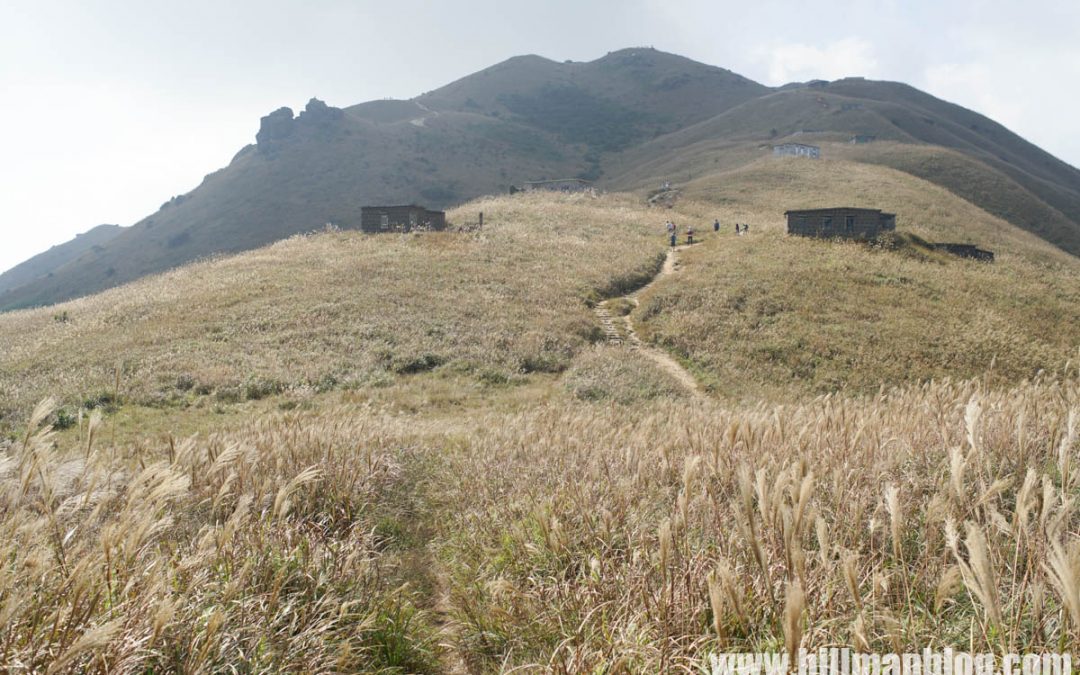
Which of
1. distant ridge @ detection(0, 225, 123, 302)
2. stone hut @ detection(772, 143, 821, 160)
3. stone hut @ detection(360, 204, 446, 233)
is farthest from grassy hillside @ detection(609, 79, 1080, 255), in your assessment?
distant ridge @ detection(0, 225, 123, 302)

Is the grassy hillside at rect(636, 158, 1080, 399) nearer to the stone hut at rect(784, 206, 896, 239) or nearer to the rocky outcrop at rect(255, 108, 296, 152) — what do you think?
the stone hut at rect(784, 206, 896, 239)

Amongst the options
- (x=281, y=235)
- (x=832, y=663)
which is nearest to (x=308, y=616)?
(x=832, y=663)

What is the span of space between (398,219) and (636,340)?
37.4 m

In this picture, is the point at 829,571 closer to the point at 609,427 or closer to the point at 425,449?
the point at 609,427

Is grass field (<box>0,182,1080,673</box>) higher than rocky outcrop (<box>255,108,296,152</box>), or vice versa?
rocky outcrop (<box>255,108,296,152</box>)

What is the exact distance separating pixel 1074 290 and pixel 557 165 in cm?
12516

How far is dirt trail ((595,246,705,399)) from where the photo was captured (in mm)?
24205

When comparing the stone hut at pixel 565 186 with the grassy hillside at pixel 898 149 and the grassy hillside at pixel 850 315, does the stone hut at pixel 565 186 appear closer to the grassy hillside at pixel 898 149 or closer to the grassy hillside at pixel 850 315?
the grassy hillside at pixel 898 149

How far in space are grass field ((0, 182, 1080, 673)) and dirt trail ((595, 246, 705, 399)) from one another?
97 centimetres

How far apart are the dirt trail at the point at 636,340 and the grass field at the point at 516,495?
3.17 ft

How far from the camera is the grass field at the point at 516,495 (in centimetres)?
271

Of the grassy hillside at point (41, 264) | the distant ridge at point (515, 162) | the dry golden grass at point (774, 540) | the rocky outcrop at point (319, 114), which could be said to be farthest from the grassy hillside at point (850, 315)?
the grassy hillside at point (41, 264)

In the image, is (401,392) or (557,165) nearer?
(401,392)

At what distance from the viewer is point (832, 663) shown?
96.9 inches
